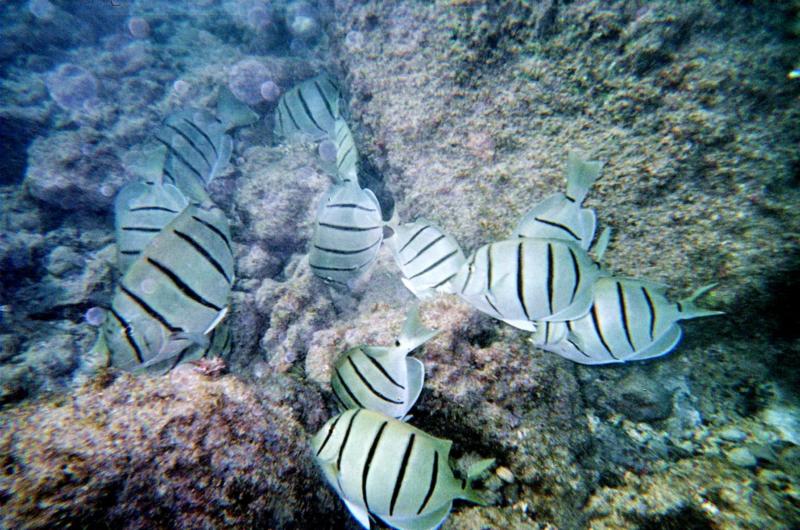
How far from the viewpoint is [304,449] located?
241 centimetres

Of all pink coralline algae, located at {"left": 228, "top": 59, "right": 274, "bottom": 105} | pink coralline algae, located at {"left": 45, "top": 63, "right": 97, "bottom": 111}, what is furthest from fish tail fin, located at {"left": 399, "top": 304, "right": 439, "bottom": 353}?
pink coralline algae, located at {"left": 45, "top": 63, "right": 97, "bottom": 111}

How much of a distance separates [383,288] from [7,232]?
270 inches

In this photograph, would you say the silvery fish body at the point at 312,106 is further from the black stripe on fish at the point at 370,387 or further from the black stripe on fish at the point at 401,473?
the black stripe on fish at the point at 401,473

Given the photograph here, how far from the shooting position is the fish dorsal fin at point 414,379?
95.1 inches

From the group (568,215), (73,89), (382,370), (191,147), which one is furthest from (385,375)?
(73,89)

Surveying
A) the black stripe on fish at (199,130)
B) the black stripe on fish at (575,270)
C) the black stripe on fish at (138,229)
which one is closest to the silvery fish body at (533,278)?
the black stripe on fish at (575,270)

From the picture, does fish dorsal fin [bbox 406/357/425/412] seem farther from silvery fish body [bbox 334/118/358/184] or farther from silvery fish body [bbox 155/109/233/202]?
silvery fish body [bbox 155/109/233/202]

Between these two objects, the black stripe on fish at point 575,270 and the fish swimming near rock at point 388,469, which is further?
the black stripe on fish at point 575,270

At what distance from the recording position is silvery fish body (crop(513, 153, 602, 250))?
2.56 meters

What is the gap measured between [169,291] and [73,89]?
424 inches

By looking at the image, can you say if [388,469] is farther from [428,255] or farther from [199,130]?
[199,130]

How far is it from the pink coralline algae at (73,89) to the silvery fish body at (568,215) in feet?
35.8

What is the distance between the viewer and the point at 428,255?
10.4ft

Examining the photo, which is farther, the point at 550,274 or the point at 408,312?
the point at 408,312
